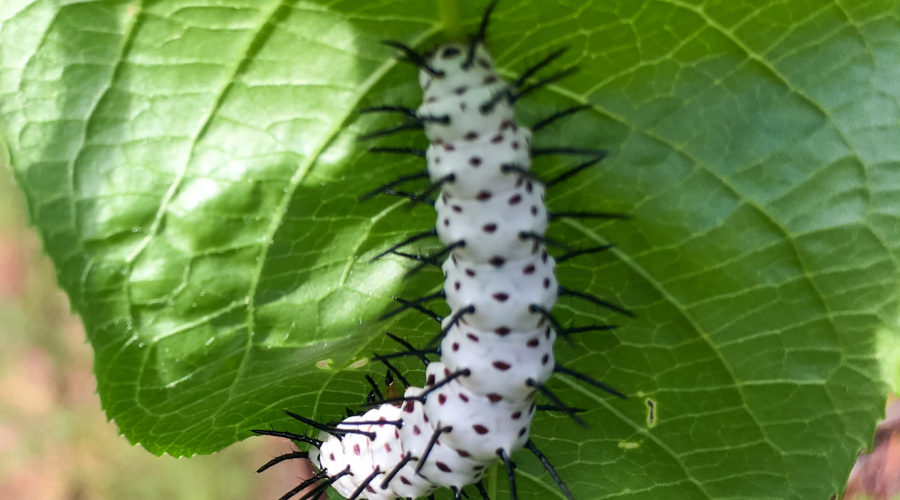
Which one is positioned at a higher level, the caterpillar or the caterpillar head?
the caterpillar head

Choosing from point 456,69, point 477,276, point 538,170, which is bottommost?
point 477,276

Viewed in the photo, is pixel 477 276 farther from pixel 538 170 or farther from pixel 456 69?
pixel 456 69

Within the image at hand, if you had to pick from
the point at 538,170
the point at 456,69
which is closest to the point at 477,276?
the point at 538,170

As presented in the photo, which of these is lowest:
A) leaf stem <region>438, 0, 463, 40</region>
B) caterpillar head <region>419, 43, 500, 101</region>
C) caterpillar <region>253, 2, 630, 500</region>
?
caterpillar <region>253, 2, 630, 500</region>

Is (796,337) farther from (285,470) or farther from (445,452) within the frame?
(285,470)

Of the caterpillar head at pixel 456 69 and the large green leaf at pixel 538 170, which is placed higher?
the caterpillar head at pixel 456 69

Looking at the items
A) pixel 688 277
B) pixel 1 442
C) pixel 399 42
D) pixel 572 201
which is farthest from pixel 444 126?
pixel 1 442
